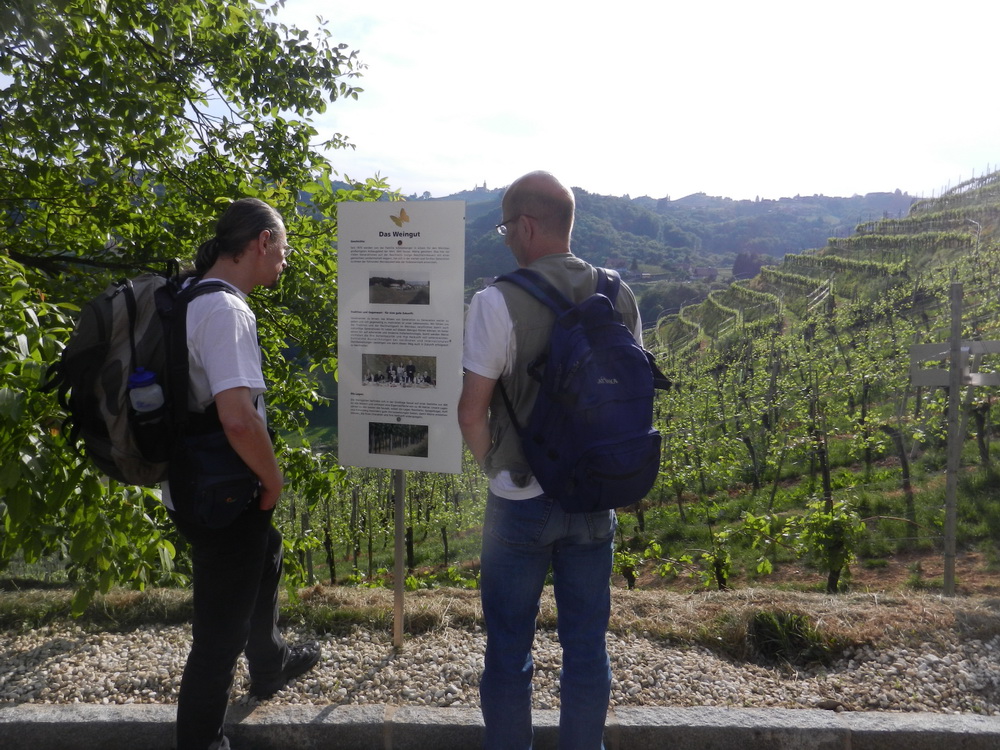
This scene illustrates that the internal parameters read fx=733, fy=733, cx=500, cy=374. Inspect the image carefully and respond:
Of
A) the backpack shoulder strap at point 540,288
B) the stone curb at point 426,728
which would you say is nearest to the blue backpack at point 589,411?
the backpack shoulder strap at point 540,288

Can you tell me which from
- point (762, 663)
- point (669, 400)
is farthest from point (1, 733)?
point (669, 400)

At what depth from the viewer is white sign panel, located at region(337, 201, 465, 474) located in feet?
10.1

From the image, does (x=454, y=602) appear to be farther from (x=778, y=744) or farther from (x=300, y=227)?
(x=300, y=227)

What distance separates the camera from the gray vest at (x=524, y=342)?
7.18 ft

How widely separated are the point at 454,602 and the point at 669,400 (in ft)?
42.1

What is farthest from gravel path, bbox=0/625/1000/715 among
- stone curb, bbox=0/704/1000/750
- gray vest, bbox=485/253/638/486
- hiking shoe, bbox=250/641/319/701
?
gray vest, bbox=485/253/638/486

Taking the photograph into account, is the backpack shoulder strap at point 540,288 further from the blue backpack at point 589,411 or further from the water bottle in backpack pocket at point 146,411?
the water bottle in backpack pocket at point 146,411

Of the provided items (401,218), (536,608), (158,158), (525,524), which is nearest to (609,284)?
(525,524)

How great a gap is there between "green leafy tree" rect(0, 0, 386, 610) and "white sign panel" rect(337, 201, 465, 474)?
3.18 feet


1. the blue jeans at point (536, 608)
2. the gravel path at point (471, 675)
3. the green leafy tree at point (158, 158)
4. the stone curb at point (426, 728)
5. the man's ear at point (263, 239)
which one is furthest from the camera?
the green leafy tree at point (158, 158)

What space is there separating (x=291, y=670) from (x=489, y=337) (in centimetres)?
191

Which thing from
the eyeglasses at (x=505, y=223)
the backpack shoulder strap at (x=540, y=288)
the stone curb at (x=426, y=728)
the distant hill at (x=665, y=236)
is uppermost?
the distant hill at (x=665, y=236)

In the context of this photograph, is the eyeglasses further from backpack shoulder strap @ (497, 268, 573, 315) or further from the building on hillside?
the building on hillside

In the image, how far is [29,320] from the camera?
95.7 inches
